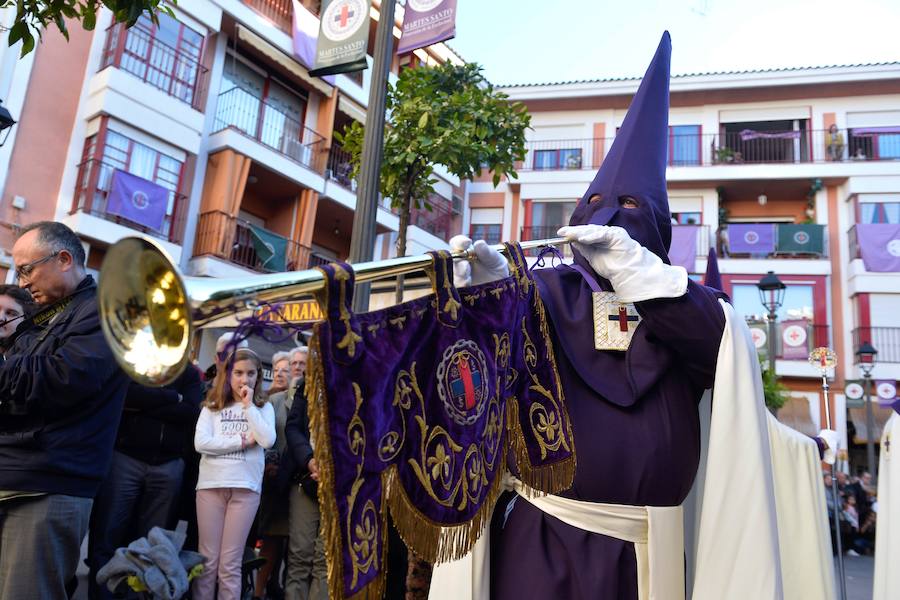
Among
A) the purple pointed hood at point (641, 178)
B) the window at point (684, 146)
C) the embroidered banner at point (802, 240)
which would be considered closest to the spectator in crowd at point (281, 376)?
the purple pointed hood at point (641, 178)

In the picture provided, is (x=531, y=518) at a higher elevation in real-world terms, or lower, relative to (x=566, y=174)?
lower

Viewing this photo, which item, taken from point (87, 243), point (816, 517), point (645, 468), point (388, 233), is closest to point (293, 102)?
point (388, 233)

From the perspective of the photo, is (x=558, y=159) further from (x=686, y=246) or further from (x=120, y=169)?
(x=120, y=169)

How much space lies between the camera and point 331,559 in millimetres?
1487

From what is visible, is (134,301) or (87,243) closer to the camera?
(134,301)

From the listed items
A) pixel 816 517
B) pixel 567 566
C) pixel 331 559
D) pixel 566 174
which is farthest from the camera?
pixel 566 174

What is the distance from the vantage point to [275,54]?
1709 cm

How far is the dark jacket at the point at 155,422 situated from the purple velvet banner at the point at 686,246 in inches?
797

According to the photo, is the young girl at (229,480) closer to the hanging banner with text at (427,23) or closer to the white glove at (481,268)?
the white glove at (481,268)

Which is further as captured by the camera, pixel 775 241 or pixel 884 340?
pixel 775 241

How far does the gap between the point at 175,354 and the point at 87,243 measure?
1380 cm

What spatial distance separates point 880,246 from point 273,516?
22623mm

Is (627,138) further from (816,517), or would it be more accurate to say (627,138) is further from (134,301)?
(816,517)

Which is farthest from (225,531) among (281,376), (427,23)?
(427,23)
